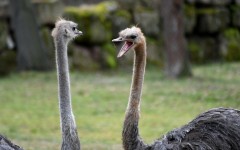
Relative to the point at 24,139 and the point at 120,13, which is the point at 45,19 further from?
the point at 24,139

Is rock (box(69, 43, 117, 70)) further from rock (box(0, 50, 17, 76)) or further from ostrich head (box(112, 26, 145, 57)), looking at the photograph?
ostrich head (box(112, 26, 145, 57))

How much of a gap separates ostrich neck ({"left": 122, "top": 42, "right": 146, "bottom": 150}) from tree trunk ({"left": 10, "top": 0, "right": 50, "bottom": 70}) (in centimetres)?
1131

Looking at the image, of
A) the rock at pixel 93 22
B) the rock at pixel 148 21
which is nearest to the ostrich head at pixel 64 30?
the rock at pixel 93 22

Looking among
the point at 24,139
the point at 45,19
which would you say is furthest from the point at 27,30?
the point at 24,139

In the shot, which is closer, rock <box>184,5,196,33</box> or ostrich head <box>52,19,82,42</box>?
ostrich head <box>52,19,82,42</box>

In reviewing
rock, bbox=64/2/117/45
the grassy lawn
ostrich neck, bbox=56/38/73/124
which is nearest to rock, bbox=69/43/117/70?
rock, bbox=64/2/117/45

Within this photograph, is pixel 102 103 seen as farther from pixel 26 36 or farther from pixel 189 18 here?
pixel 189 18

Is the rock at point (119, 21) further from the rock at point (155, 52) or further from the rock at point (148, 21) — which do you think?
the rock at point (155, 52)

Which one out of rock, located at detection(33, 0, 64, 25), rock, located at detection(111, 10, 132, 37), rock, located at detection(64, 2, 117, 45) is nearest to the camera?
rock, located at detection(33, 0, 64, 25)

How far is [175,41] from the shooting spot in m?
16.7

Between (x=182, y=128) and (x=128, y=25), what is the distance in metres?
13.3

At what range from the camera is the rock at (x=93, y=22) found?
730 inches

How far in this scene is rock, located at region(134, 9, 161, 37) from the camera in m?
19.6

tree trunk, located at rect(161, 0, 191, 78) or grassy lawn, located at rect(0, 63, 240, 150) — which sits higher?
tree trunk, located at rect(161, 0, 191, 78)
